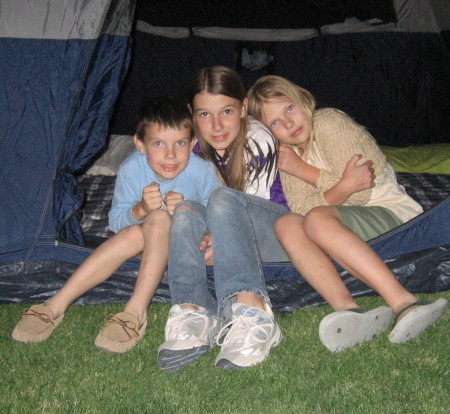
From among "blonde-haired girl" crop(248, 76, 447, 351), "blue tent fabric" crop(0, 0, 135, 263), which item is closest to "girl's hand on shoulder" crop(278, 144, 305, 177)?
"blonde-haired girl" crop(248, 76, 447, 351)

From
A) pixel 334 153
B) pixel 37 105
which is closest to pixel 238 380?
pixel 334 153

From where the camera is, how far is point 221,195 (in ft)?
6.17

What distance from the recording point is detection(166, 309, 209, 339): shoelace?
67.0 inches

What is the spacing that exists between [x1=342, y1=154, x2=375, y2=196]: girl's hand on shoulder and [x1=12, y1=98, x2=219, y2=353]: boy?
1.41 feet

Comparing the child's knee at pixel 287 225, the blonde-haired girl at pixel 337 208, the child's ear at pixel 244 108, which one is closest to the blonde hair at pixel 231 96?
the child's ear at pixel 244 108

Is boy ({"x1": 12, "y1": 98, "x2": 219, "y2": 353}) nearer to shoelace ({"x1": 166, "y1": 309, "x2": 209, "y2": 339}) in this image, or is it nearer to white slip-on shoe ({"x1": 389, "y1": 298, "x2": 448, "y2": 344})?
shoelace ({"x1": 166, "y1": 309, "x2": 209, "y2": 339})

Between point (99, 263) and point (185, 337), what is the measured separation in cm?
43

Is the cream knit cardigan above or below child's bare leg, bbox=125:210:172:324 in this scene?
above

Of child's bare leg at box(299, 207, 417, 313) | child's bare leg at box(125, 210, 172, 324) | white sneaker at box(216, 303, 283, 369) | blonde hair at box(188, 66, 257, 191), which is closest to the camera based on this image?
white sneaker at box(216, 303, 283, 369)

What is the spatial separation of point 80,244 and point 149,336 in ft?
1.54

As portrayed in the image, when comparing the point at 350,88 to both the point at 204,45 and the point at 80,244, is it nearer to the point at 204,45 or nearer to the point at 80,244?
the point at 204,45

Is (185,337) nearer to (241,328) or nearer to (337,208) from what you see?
(241,328)

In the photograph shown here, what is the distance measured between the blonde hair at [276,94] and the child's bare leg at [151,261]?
549mm

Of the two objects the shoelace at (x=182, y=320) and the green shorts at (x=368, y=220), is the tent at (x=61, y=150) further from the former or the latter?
the shoelace at (x=182, y=320)
